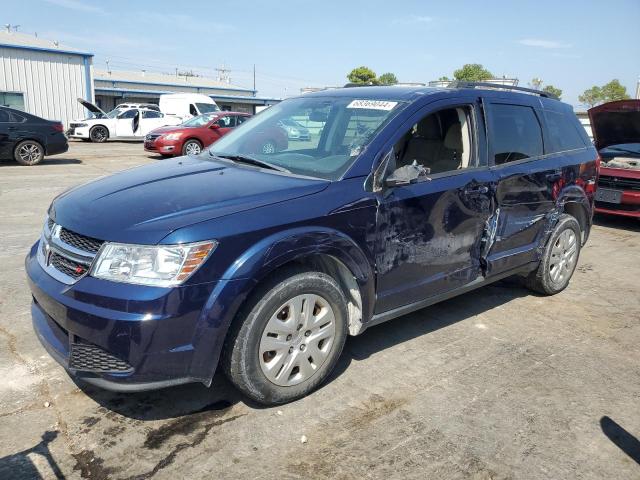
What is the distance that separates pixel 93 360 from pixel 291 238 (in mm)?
1166

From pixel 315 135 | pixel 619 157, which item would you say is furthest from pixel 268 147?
pixel 619 157

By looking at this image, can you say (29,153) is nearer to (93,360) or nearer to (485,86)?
(485,86)

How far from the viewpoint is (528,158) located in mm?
4574

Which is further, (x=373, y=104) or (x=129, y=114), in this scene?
(x=129, y=114)

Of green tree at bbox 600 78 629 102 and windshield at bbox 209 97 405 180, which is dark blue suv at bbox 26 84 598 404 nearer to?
windshield at bbox 209 97 405 180

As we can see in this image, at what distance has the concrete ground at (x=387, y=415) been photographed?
2.62m

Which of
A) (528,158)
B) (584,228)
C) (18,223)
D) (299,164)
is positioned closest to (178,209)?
(299,164)

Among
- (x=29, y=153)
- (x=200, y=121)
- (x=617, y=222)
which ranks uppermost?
(x=200, y=121)

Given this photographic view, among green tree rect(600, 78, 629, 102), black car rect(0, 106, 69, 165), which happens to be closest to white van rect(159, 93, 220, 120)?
black car rect(0, 106, 69, 165)

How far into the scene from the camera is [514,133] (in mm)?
4488

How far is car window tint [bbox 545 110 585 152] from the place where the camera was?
16.3ft

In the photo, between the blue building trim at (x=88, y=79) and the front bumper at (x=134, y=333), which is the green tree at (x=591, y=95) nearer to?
the blue building trim at (x=88, y=79)

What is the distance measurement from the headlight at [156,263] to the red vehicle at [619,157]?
7.60 m

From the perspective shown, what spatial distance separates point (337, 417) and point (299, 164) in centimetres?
160
